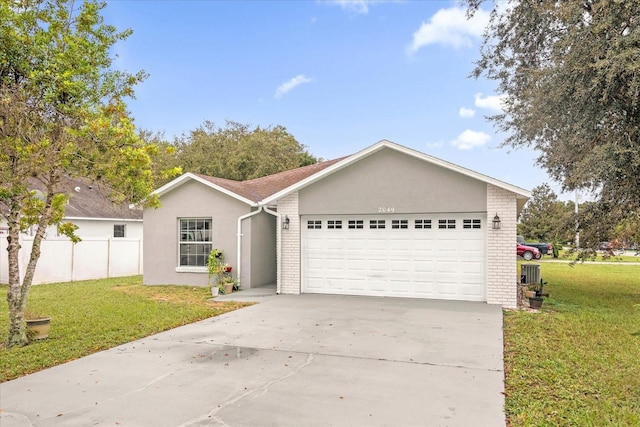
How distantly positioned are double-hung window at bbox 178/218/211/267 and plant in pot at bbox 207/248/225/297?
72 centimetres

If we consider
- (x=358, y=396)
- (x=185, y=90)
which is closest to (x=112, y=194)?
(x=358, y=396)

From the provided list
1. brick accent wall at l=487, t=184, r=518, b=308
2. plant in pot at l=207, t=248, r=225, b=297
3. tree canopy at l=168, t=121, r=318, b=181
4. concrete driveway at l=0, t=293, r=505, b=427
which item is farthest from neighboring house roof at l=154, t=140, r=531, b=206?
tree canopy at l=168, t=121, r=318, b=181

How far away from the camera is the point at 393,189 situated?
1156 cm

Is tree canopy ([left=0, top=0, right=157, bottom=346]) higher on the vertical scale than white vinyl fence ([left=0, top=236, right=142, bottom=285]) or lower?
higher

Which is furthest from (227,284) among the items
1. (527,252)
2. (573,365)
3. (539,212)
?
(539,212)

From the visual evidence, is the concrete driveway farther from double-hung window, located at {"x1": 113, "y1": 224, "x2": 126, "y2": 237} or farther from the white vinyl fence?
double-hung window, located at {"x1": 113, "y1": 224, "x2": 126, "y2": 237}

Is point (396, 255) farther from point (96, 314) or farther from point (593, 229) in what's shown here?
point (96, 314)

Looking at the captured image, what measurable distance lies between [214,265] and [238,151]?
19.9 meters

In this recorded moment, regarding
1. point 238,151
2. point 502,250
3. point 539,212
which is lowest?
point 502,250

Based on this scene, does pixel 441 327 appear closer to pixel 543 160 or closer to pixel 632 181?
pixel 632 181

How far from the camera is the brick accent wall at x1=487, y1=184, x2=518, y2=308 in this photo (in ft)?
34.0

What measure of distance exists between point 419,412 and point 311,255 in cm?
852

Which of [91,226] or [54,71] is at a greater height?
[54,71]

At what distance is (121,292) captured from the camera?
1286cm
